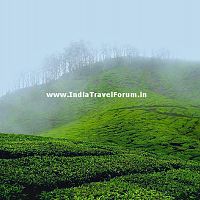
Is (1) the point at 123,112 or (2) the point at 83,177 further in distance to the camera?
(1) the point at 123,112

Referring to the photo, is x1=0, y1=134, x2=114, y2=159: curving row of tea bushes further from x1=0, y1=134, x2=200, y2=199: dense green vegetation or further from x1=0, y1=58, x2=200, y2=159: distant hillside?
x1=0, y1=58, x2=200, y2=159: distant hillside

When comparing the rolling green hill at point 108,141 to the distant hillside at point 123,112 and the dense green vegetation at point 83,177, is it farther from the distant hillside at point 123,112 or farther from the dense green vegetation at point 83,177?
the distant hillside at point 123,112

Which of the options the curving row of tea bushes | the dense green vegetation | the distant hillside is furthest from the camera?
the distant hillside

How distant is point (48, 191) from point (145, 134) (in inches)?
2206

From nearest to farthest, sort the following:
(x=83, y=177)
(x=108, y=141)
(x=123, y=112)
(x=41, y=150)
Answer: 1. (x=83, y=177)
2. (x=41, y=150)
3. (x=108, y=141)
4. (x=123, y=112)

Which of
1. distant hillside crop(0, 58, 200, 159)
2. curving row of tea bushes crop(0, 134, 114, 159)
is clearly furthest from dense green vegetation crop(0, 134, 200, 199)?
distant hillside crop(0, 58, 200, 159)

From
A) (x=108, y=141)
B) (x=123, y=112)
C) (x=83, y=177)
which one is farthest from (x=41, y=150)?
(x=123, y=112)

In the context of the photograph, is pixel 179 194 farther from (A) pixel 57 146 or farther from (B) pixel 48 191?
(A) pixel 57 146

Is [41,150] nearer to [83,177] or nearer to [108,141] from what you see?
[83,177]

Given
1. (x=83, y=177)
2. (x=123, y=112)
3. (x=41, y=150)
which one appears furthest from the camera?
(x=123, y=112)

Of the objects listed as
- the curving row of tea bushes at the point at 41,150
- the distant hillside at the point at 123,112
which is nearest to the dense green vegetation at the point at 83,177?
the curving row of tea bushes at the point at 41,150

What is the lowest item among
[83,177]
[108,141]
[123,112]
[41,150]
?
[108,141]

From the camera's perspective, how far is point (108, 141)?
81.0 meters

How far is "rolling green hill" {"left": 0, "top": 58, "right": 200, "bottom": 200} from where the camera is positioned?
101 ft
